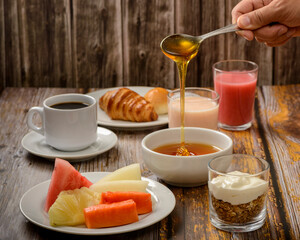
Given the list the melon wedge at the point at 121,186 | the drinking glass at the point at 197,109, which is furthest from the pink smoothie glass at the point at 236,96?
Result: the melon wedge at the point at 121,186

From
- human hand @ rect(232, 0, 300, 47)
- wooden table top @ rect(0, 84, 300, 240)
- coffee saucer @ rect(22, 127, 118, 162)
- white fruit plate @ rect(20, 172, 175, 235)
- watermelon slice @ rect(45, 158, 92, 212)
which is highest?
human hand @ rect(232, 0, 300, 47)

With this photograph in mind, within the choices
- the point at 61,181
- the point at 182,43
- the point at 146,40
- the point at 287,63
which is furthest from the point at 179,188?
the point at 287,63

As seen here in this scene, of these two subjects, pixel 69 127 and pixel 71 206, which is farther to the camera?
pixel 69 127

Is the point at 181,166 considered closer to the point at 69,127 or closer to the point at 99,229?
the point at 99,229

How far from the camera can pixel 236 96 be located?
74.9 inches

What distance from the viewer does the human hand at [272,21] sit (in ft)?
5.21

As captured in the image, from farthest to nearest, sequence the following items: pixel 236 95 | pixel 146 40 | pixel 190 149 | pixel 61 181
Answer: pixel 146 40
pixel 236 95
pixel 190 149
pixel 61 181

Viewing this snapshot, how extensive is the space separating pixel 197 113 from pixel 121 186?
0.58 meters

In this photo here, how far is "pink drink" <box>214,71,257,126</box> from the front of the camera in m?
1.89

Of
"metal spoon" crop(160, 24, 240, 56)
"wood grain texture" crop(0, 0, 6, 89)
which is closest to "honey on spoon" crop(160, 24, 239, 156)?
"metal spoon" crop(160, 24, 240, 56)

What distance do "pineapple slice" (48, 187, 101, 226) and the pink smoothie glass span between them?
827 millimetres

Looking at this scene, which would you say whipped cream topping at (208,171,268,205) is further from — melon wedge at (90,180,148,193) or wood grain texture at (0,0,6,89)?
wood grain texture at (0,0,6,89)

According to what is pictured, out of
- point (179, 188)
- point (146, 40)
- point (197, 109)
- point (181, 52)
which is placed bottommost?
point (179, 188)

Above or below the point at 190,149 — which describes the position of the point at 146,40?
above
